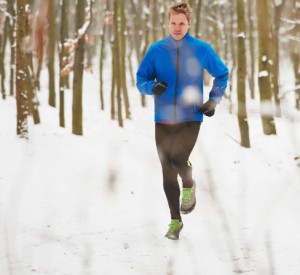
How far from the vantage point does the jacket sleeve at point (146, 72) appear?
4047 mm

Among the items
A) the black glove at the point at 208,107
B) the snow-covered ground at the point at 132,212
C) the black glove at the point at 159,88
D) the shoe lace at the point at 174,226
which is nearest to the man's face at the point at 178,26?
the black glove at the point at 159,88

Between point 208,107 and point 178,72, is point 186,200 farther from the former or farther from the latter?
point 178,72

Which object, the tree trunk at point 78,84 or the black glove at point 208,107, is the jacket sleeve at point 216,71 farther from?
the tree trunk at point 78,84

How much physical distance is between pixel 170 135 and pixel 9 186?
2389mm

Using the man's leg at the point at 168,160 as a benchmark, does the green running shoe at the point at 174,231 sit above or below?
below

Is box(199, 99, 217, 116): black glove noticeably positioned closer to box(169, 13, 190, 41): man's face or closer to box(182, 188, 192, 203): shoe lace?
box(169, 13, 190, 41): man's face

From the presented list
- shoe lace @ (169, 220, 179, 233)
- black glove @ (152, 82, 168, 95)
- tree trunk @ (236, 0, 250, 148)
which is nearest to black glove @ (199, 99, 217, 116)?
black glove @ (152, 82, 168, 95)

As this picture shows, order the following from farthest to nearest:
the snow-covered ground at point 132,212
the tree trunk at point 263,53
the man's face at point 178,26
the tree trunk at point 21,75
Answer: the tree trunk at point 263,53 < the tree trunk at point 21,75 < the man's face at point 178,26 < the snow-covered ground at point 132,212

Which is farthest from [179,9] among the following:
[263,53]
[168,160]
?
[263,53]

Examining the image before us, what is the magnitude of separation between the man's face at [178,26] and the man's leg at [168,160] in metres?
0.87

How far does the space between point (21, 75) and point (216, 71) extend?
16.4 feet

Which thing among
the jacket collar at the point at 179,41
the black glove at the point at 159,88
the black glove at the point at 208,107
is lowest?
the black glove at the point at 208,107

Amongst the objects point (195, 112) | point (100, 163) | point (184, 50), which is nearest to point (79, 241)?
point (195, 112)

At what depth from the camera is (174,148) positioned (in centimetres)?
412
